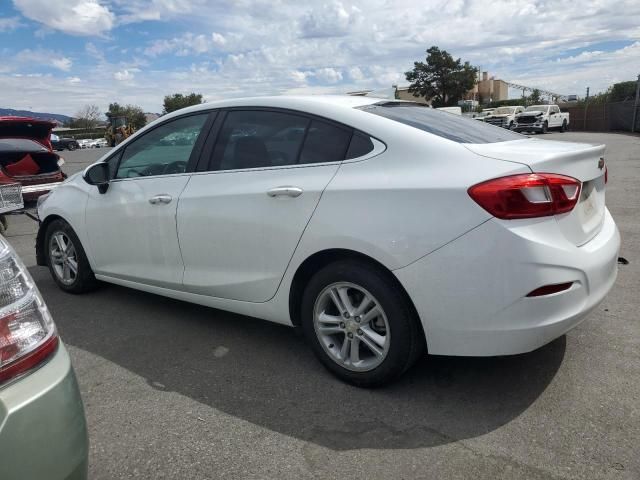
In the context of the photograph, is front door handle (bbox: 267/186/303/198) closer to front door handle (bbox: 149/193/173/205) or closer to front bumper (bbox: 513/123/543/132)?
front door handle (bbox: 149/193/173/205)

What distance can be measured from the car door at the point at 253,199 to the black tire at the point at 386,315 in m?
0.28

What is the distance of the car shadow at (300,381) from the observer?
2.62 metres

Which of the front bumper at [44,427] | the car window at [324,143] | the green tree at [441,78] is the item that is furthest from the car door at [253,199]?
the green tree at [441,78]

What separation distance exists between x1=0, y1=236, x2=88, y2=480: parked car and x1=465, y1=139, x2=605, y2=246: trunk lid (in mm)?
2051

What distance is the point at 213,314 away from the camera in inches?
167

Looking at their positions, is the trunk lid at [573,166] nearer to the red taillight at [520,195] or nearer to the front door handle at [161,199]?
the red taillight at [520,195]

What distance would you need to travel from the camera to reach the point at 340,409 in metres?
2.79

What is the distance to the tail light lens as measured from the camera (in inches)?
61.6

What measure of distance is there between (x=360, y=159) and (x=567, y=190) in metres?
1.04

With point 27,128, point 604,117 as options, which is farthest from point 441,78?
point 27,128

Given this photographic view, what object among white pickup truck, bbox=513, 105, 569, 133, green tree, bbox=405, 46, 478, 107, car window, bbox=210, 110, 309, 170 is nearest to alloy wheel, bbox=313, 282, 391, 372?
car window, bbox=210, 110, 309, 170

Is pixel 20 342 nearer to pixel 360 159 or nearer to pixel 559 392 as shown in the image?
pixel 360 159

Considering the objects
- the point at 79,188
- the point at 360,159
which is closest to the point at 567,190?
the point at 360,159

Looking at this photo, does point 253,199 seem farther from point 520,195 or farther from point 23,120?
point 23,120
